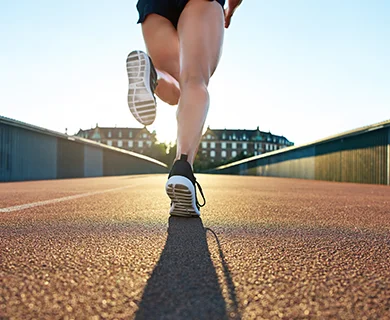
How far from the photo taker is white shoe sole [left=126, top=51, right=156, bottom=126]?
2.60 meters

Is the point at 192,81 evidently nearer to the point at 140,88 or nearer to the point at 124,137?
the point at 140,88

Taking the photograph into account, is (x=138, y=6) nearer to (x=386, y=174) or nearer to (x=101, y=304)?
(x=101, y=304)

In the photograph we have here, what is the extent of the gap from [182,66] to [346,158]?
561 inches

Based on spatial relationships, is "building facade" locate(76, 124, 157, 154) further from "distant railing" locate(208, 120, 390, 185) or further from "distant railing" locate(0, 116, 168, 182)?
"distant railing" locate(208, 120, 390, 185)

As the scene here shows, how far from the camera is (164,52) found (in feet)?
9.20

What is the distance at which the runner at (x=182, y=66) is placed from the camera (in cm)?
220

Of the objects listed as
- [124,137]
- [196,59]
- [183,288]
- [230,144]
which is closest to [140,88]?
[196,59]

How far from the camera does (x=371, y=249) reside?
1.42 meters

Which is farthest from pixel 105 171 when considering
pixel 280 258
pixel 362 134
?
pixel 280 258

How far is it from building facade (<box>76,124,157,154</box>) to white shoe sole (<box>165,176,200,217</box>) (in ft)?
393

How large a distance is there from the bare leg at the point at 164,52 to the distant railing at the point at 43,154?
11768 mm

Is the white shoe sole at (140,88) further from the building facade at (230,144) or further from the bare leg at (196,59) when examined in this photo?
the building facade at (230,144)

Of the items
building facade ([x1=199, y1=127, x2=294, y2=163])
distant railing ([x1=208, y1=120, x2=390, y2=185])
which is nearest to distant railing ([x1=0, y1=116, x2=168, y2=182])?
distant railing ([x1=208, y1=120, x2=390, y2=185])

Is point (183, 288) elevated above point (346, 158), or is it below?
below
